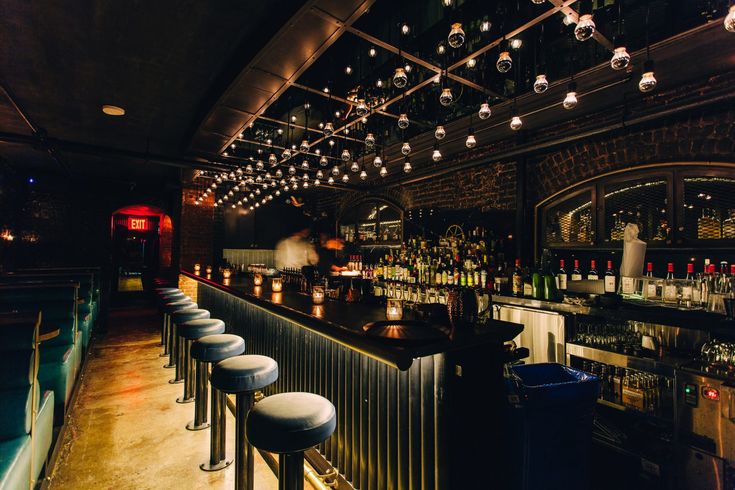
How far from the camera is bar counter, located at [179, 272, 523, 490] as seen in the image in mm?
1689

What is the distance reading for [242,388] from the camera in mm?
2055

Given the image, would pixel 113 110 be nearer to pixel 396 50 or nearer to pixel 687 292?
pixel 396 50

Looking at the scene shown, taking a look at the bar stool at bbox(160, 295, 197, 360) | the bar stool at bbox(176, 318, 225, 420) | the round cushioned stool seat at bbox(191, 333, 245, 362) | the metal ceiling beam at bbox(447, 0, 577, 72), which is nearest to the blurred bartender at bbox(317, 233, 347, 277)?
the bar stool at bbox(160, 295, 197, 360)

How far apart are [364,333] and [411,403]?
487mm

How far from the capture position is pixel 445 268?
5.37m

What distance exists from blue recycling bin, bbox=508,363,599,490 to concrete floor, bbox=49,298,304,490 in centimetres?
146

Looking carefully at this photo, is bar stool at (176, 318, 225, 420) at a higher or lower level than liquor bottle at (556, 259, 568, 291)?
lower

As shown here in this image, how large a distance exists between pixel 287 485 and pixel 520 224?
4.22m

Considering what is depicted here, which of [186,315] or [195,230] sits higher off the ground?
[195,230]

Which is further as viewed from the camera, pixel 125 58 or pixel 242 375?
pixel 125 58

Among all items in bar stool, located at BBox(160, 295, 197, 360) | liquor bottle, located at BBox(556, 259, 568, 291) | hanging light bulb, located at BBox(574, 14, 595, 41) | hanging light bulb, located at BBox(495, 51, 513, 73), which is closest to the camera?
hanging light bulb, located at BBox(574, 14, 595, 41)

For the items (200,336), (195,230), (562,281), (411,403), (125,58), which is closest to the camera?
(411,403)

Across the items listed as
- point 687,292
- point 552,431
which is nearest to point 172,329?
point 552,431

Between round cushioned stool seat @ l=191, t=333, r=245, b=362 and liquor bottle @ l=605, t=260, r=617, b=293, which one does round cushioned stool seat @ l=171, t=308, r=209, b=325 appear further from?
liquor bottle @ l=605, t=260, r=617, b=293
